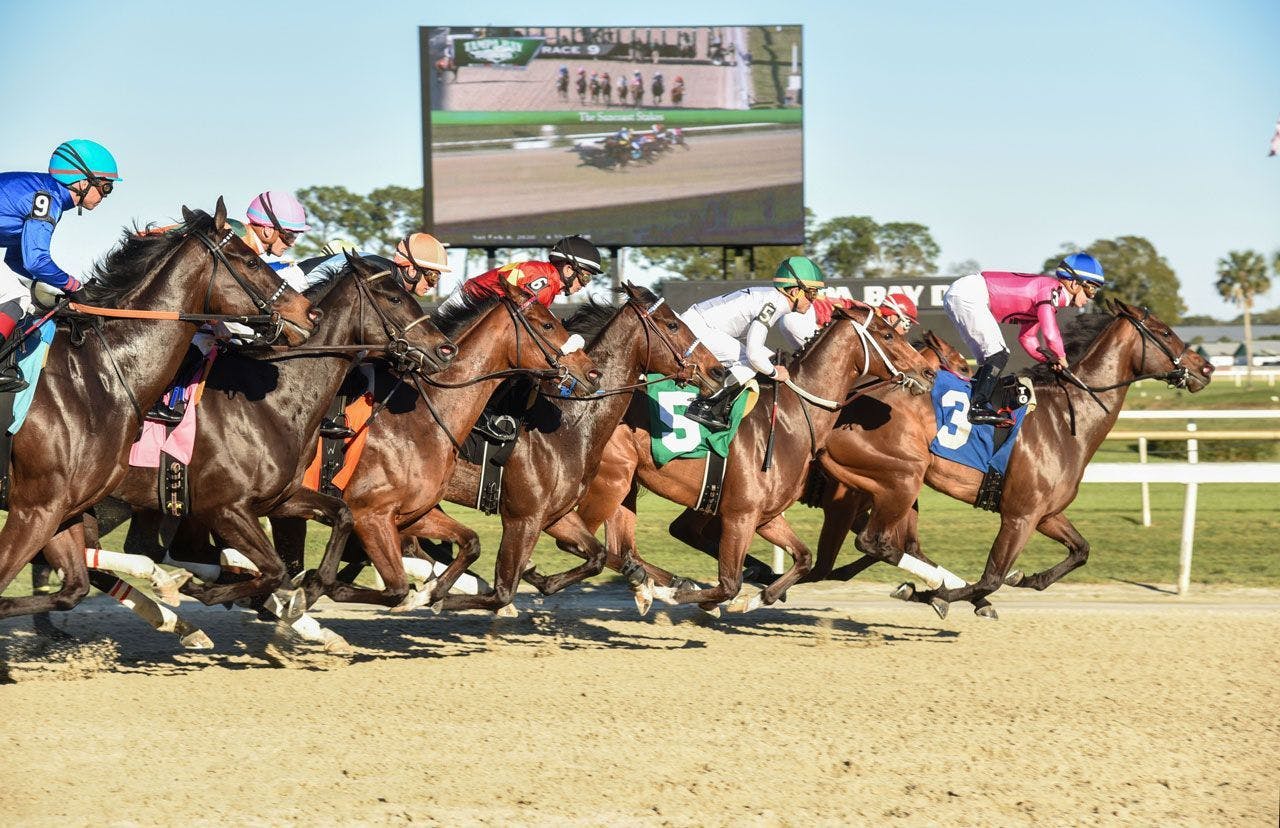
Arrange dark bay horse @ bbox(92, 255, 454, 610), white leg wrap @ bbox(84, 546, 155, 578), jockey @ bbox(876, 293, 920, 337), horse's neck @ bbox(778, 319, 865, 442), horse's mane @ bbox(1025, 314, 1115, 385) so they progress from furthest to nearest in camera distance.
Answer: horse's mane @ bbox(1025, 314, 1115, 385)
jockey @ bbox(876, 293, 920, 337)
horse's neck @ bbox(778, 319, 865, 442)
white leg wrap @ bbox(84, 546, 155, 578)
dark bay horse @ bbox(92, 255, 454, 610)

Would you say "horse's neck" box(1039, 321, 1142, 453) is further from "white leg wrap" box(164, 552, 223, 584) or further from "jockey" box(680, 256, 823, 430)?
"white leg wrap" box(164, 552, 223, 584)

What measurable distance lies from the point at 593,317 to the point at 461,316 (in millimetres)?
789

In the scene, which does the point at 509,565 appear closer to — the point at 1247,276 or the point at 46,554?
the point at 46,554

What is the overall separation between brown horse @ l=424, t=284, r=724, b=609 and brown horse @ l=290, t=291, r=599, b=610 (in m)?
0.25

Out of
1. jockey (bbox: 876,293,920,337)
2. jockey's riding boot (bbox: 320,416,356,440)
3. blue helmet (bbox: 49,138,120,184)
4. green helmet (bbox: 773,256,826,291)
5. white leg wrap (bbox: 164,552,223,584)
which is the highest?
blue helmet (bbox: 49,138,120,184)

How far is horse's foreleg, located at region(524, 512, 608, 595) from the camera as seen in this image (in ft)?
23.4

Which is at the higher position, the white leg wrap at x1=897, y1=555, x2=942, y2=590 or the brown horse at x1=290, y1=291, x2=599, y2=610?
the brown horse at x1=290, y1=291, x2=599, y2=610

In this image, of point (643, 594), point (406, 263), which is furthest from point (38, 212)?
point (643, 594)

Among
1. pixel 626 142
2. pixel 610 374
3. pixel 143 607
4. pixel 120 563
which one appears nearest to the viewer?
pixel 120 563

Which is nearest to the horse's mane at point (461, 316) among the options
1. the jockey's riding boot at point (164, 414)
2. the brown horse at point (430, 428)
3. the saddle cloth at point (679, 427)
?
the brown horse at point (430, 428)

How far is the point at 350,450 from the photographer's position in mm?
6523

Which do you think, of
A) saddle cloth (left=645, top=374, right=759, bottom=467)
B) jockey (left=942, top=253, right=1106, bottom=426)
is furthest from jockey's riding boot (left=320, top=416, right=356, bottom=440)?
jockey (left=942, top=253, right=1106, bottom=426)

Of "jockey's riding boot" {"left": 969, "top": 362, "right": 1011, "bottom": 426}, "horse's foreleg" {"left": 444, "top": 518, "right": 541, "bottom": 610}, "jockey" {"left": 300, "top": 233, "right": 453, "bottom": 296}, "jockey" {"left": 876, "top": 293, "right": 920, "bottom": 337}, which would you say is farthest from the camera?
"jockey" {"left": 876, "top": 293, "right": 920, "bottom": 337}

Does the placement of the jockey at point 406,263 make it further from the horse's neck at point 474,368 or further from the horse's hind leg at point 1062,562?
the horse's hind leg at point 1062,562
